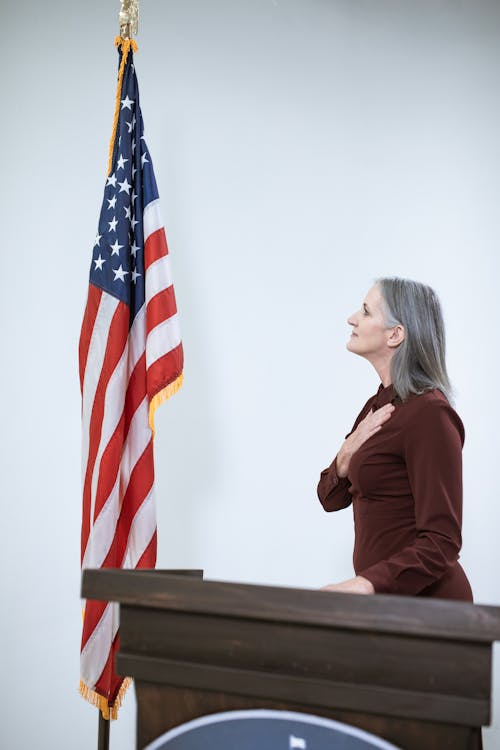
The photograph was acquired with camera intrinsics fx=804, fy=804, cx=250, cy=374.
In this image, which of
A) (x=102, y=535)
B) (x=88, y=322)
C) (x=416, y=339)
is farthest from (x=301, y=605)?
(x=88, y=322)

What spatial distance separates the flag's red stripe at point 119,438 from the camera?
7.48 feet

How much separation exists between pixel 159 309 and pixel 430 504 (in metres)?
1.18

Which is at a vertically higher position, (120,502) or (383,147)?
(383,147)

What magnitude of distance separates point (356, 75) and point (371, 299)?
1.47 m

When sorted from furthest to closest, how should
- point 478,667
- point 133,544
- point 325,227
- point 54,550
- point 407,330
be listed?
point 325,227 < point 54,550 < point 133,544 < point 407,330 < point 478,667

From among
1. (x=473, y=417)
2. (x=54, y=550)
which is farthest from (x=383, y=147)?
(x=54, y=550)

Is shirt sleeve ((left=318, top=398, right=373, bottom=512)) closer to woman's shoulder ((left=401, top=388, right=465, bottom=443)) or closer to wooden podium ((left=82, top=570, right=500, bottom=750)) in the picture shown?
woman's shoulder ((left=401, top=388, right=465, bottom=443))

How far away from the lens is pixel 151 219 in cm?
251

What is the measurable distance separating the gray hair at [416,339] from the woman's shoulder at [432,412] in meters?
0.06

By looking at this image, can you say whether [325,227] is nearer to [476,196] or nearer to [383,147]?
[383,147]

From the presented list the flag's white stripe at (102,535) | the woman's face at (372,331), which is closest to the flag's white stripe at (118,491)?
the flag's white stripe at (102,535)

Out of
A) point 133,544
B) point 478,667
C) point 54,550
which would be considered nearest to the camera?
point 478,667

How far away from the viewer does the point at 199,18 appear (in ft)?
9.93

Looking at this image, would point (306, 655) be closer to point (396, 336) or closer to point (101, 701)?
point (396, 336)
